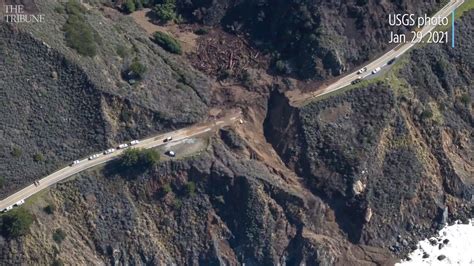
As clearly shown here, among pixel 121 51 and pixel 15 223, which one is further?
pixel 121 51

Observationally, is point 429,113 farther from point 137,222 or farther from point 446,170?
point 137,222

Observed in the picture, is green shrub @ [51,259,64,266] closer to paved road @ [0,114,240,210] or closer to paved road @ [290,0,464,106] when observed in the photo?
paved road @ [0,114,240,210]

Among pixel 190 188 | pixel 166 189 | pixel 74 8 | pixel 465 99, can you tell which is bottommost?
pixel 190 188

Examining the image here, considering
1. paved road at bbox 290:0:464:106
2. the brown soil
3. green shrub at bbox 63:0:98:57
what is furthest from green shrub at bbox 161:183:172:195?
the brown soil

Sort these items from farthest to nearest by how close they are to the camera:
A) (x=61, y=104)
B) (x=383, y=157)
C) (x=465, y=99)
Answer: (x=465, y=99), (x=383, y=157), (x=61, y=104)

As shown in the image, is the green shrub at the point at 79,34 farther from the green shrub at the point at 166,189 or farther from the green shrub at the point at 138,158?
the green shrub at the point at 166,189

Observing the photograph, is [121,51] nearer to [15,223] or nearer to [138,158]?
[138,158]

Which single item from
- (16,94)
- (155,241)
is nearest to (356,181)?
(155,241)

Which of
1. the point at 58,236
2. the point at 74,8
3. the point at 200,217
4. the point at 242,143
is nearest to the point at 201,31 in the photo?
the point at 74,8
